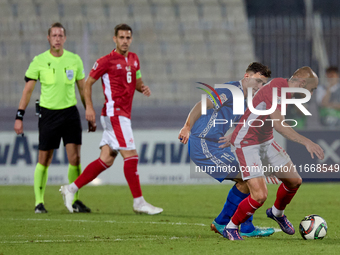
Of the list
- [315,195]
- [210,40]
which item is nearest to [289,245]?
[315,195]

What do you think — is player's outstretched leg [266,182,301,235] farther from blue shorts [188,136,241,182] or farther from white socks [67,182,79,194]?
white socks [67,182,79,194]

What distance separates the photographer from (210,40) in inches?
461

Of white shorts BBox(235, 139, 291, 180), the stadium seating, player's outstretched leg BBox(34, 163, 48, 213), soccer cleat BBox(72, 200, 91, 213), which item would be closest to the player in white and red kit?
white shorts BBox(235, 139, 291, 180)

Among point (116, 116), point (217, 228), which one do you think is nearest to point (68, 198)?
point (116, 116)

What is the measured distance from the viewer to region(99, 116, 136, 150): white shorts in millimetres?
6617

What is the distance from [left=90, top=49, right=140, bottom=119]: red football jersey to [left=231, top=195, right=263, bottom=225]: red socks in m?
2.56

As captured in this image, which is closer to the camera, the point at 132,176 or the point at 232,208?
the point at 232,208

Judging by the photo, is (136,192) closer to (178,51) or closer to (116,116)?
(116,116)

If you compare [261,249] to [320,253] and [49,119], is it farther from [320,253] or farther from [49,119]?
[49,119]

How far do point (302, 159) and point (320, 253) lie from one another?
6098 millimetres

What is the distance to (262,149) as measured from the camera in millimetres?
4809

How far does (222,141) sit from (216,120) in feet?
0.63

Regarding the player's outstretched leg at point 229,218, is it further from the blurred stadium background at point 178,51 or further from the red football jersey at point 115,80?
the blurred stadium background at point 178,51

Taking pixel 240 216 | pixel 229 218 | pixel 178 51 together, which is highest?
pixel 178 51
